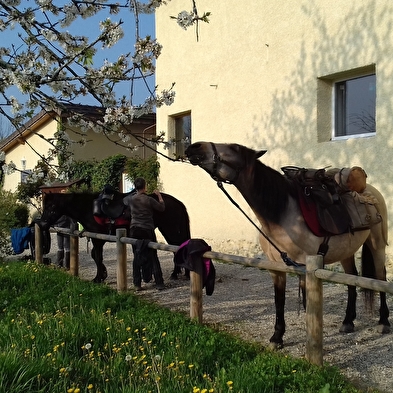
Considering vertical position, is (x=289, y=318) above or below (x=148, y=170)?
below

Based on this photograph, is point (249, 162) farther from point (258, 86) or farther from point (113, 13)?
point (258, 86)

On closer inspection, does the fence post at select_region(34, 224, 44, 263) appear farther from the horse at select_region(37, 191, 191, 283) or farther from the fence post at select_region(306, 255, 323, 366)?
the fence post at select_region(306, 255, 323, 366)

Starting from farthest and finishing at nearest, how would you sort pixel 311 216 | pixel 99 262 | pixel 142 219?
pixel 99 262 → pixel 142 219 → pixel 311 216

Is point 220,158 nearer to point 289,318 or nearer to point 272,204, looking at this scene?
point 272,204

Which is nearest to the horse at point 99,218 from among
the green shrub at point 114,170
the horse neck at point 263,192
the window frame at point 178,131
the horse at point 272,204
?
the horse at point 272,204

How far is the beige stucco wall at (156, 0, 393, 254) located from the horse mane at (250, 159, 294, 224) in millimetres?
3601

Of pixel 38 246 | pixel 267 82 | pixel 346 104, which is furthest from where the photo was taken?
pixel 267 82

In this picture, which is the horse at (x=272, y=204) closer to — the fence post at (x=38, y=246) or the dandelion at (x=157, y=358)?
the dandelion at (x=157, y=358)

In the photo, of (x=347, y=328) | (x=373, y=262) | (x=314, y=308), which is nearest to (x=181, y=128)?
(x=373, y=262)

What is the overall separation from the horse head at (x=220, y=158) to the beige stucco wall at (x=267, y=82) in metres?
4.00

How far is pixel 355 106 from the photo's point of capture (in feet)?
26.3

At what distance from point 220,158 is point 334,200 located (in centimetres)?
140

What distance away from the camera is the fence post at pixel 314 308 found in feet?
12.2

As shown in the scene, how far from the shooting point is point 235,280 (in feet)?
25.5
